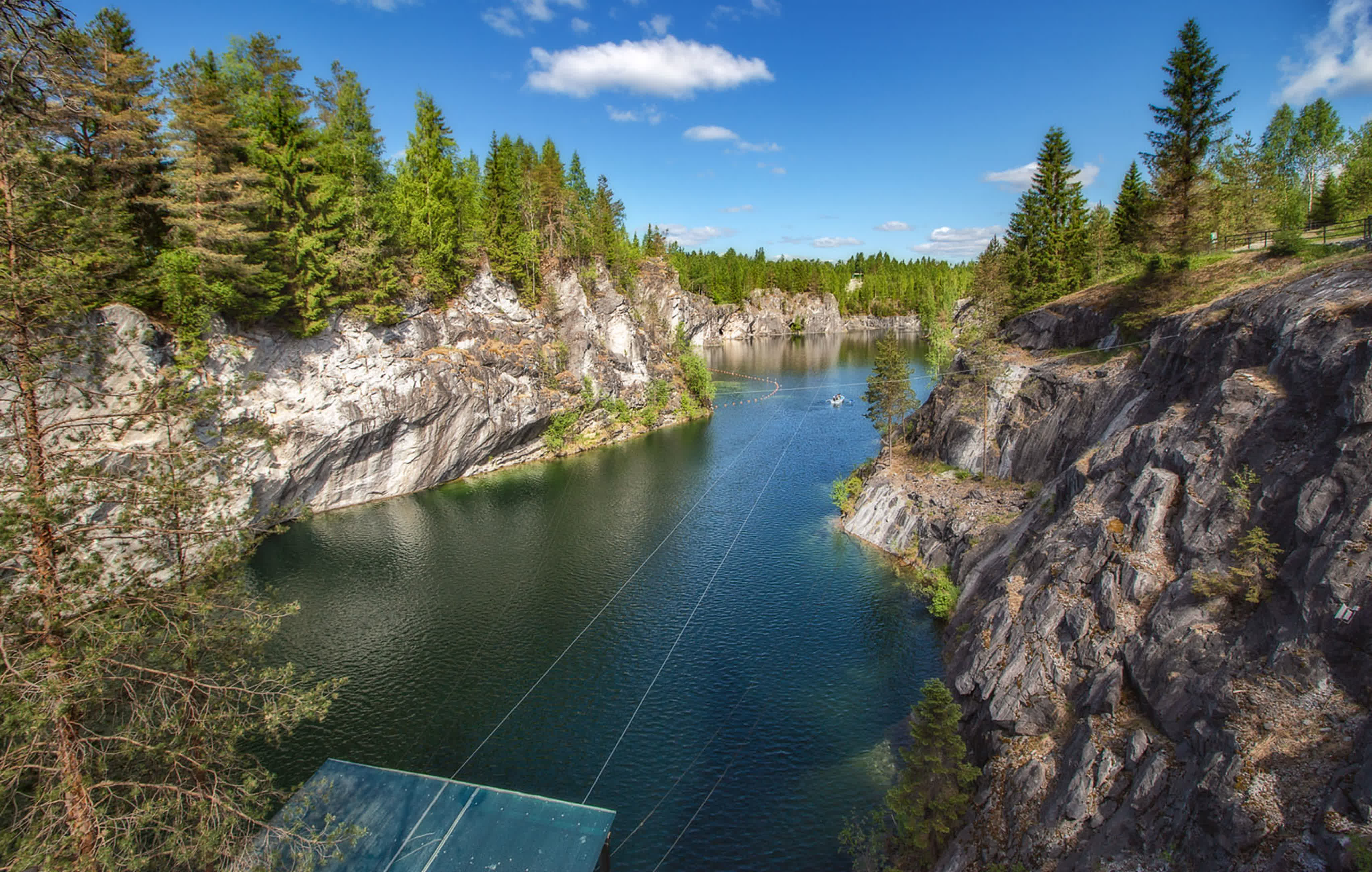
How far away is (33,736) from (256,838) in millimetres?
6816

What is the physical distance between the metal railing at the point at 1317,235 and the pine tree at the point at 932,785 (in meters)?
24.9

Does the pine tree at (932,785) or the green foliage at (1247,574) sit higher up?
the green foliage at (1247,574)

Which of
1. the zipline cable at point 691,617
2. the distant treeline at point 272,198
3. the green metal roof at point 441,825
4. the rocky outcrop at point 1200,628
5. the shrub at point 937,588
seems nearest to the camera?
the rocky outcrop at point 1200,628

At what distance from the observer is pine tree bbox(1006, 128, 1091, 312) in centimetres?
4884

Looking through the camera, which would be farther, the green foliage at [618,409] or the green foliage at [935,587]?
the green foliage at [618,409]

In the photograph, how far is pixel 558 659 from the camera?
2839 centimetres

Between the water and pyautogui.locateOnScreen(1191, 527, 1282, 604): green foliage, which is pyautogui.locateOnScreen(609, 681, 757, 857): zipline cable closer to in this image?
the water

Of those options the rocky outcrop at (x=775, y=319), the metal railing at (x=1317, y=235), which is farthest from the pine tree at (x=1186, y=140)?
the rocky outcrop at (x=775, y=319)

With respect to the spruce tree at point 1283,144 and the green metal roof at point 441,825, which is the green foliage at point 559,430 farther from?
the spruce tree at point 1283,144

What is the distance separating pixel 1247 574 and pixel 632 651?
22.1 m

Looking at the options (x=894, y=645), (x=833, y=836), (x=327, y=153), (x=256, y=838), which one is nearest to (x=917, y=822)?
(x=833, y=836)

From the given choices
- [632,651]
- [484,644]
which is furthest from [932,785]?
[484,644]

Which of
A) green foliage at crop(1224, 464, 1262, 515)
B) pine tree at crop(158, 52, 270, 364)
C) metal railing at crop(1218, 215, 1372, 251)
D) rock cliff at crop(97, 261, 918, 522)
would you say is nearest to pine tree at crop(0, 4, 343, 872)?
green foliage at crop(1224, 464, 1262, 515)

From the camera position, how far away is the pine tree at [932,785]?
15.9m
